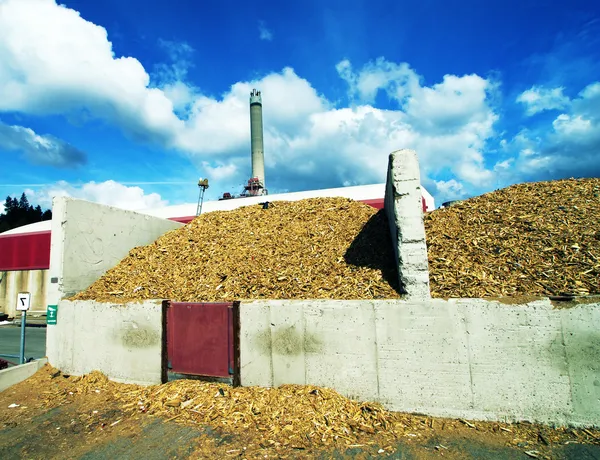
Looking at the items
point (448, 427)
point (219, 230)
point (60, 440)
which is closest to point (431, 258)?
point (448, 427)

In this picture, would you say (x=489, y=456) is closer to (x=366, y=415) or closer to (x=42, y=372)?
(x=366, y=415)

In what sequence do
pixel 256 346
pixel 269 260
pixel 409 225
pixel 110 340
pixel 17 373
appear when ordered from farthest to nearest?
pixel 269 260, pixel 17 373, pixel 110 340, pixel 256 346, pixel 409 225

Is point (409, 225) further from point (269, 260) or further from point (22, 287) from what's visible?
point (22, 287)

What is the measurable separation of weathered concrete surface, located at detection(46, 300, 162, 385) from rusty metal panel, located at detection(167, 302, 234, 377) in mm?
352

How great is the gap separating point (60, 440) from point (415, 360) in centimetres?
587

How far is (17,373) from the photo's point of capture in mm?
7172

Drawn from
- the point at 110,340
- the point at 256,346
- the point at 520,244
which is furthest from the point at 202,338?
the point at 520,244

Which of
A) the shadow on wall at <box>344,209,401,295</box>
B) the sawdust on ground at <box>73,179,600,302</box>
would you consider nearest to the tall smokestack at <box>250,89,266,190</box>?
the sawdust on ground at <box>73,179,600,302</box>

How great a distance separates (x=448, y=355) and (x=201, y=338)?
4.60 m

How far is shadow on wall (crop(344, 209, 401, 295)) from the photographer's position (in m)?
6.41

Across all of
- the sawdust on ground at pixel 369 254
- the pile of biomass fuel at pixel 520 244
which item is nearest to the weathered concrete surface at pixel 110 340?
the sawdust on ground at pixel 369 254

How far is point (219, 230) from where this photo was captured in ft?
33.1

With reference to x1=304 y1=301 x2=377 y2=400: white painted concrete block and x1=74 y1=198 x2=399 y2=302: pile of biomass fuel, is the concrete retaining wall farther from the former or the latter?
x1=304 y1=301 x2=377 y2=400: white painted concrete block

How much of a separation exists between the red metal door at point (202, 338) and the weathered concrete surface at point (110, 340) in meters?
0.36
